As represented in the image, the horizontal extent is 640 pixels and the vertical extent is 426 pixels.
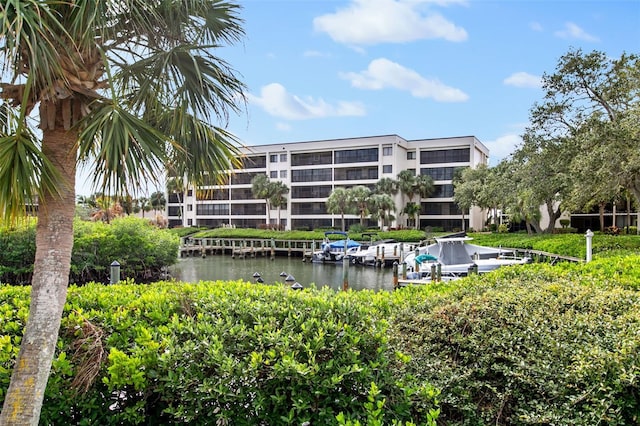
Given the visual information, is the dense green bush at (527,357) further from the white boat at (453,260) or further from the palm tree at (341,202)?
the palm tree at (341,202)

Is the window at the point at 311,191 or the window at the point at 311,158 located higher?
the window at the point at 311,158

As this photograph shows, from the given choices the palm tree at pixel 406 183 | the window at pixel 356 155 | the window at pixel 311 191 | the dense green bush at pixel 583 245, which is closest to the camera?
the dense green bush at pixel 583 245

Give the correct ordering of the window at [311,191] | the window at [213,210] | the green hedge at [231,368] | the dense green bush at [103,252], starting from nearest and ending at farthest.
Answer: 1. the green hedge at [231,368]
2. the dense green bush at [103,252]
3. the window at [311,191]
4. the window at [213,210]

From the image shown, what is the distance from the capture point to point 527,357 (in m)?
3.44

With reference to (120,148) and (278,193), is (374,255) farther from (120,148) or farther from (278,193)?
(120,148)

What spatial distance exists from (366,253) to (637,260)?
24.5m

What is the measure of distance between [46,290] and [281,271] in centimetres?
2939

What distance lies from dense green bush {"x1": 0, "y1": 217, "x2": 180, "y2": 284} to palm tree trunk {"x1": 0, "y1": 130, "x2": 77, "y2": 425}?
16.0 meters

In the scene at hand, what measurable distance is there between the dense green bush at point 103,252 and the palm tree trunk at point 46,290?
16.0 meters

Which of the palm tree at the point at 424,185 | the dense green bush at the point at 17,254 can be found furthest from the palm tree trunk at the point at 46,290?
the palm tree at the point at 424,185

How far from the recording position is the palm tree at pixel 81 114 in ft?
9.69

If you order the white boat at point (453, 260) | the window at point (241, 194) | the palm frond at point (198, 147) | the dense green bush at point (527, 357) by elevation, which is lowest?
the white boat at point (453, 260)

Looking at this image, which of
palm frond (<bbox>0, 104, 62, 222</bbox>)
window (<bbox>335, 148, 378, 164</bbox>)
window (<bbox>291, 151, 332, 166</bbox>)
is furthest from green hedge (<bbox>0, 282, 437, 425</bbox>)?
window (<bbox>291, 151, 332, 166</bbox>)

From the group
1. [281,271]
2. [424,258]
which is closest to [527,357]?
[424,258]
